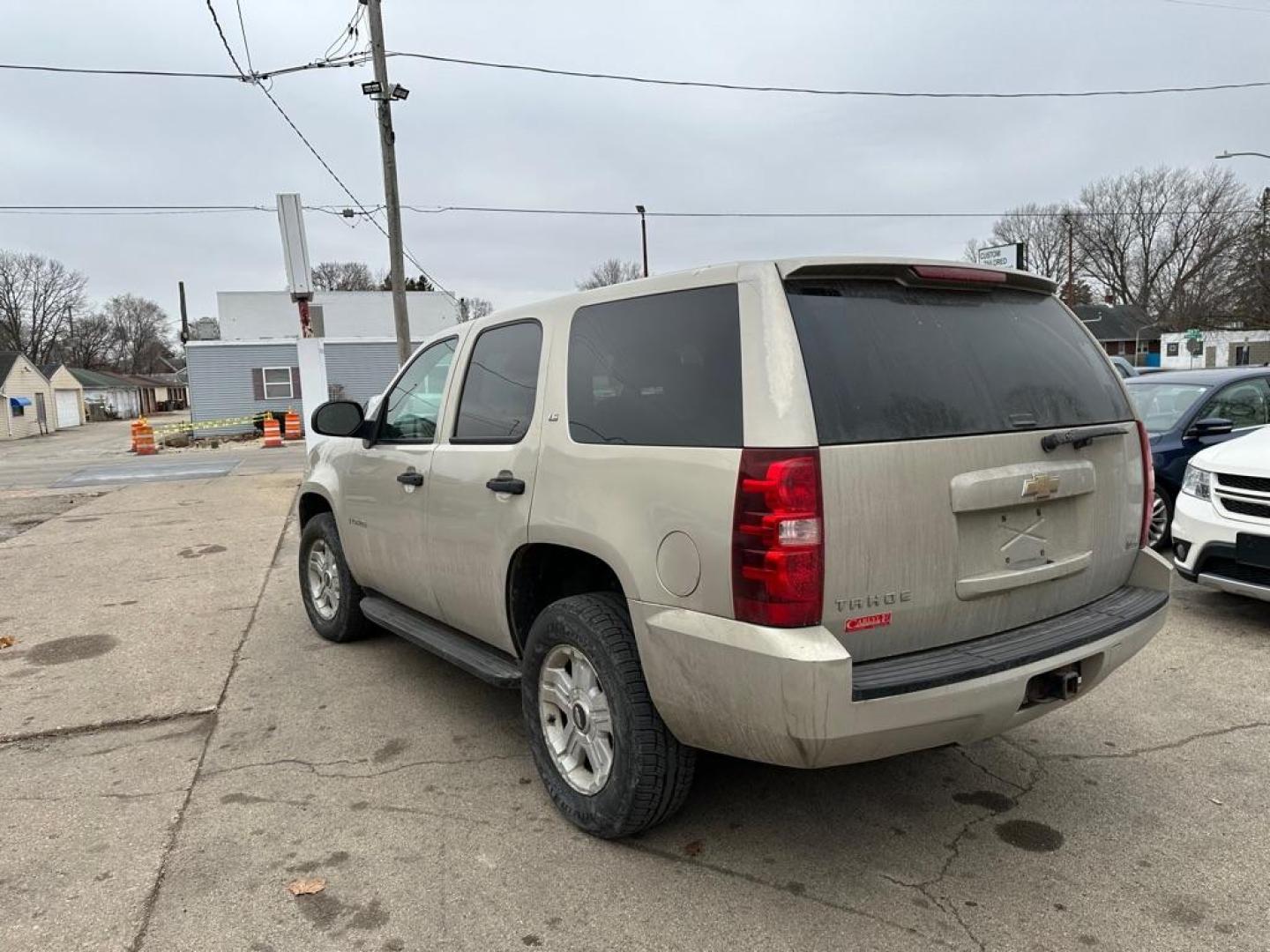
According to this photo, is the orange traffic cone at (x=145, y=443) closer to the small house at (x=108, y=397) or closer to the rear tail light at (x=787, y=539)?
the rear tail light at (x=787, y=539)

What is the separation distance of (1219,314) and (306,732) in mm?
48866

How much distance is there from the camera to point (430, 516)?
380 cm

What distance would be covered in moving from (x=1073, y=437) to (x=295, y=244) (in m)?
15.1

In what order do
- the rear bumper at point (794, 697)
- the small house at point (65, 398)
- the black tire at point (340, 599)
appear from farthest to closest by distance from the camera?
the small house at point (65, 398), the black tire at point (340, 599), the rear bumper at point (794, 697)

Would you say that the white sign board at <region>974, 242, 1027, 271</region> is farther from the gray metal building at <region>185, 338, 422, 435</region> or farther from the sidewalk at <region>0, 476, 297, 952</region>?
the gray metal building at <region>185, 338, 422, 435</region>

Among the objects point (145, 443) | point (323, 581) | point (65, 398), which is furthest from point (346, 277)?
point (323, 581)

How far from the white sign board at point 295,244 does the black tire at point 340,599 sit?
11134 millimetres

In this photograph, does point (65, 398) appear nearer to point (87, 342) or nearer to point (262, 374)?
point (262, 374)

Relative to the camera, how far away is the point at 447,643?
3.84 m

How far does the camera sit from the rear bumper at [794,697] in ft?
7.33

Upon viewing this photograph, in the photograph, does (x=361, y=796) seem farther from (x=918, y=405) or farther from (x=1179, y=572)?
(x=1179, y=572)

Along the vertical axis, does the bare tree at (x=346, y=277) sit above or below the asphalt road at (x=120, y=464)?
above

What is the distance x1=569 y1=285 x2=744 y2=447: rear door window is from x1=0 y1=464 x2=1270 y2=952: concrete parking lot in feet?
4.76

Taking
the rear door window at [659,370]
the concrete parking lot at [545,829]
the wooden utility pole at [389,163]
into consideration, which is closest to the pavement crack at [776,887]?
the concrete parking lot at [545,829]
